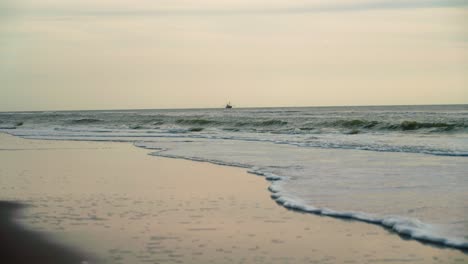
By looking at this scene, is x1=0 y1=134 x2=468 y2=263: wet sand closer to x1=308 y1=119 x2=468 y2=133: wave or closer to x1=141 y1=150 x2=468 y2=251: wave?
x1=141 y1=150 x2=468 y2=251: wave

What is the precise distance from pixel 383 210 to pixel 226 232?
7.81ft

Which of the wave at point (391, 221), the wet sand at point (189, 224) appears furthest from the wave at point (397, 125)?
the wave at point (391, 221)

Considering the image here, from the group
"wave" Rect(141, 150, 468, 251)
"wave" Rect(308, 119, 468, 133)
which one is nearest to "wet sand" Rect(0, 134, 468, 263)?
"wave" Rect(141, 150, 468, 251)

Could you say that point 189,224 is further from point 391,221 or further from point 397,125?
point 397,125

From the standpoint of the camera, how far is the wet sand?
589 cm

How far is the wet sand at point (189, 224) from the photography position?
589cm

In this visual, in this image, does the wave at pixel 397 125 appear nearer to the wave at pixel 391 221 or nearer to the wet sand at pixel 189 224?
the wet sand at pixel 189 224

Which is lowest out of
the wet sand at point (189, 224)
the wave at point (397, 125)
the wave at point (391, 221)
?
the wet sand at point (189, 224)

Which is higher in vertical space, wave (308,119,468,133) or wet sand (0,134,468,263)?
wave (308,119,468,133)

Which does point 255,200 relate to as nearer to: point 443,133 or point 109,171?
point 109,171

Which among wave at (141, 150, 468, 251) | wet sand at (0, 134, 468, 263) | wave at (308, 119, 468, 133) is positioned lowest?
wet sand at (0, 134, 468, 263)

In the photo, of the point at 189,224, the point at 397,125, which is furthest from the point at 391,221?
the point at 397,125

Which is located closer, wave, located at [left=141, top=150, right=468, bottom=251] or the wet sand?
the wet sand

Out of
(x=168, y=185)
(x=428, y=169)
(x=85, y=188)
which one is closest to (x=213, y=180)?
(x=168, y=185)
